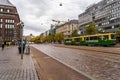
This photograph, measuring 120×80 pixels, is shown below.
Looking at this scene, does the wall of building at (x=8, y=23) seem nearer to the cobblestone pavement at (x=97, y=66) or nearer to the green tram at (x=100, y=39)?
the green tram at (x=100, y=39)

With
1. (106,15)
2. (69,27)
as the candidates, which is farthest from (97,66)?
(69,27)

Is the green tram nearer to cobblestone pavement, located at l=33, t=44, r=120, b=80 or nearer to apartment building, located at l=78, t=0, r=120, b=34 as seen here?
cobblestone pavement, located at l=33, t=44, r=120, b=80

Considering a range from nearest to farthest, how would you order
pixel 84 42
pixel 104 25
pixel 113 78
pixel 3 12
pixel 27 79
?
pixel 27 79 → pixel 113 78 → pixel 84 42 → pixel 104 25 → pixel 3 12

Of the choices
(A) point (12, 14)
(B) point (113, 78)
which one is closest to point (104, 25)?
(A) point (12, 14)

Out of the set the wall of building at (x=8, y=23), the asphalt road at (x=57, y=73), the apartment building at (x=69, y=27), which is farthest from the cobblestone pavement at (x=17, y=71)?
the apartment building at (x=69, y=27)

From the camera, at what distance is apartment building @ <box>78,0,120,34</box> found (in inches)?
3622

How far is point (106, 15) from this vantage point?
10119 centimetres

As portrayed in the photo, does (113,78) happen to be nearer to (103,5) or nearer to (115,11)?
(115,11)

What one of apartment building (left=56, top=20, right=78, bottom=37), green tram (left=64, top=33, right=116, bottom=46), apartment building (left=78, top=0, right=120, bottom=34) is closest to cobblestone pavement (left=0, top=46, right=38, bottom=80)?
green tram (left=64, top=33, right=116, bottom=46)

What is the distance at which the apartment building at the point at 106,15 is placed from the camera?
92.0 m

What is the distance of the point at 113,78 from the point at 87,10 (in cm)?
12018

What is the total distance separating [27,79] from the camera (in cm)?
888

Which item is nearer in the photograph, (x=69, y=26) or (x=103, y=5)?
(x=103, y=5)

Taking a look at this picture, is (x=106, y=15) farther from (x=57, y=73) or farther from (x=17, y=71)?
(x=17, y=71)
